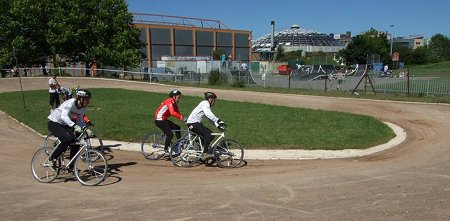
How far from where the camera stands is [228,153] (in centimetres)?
940

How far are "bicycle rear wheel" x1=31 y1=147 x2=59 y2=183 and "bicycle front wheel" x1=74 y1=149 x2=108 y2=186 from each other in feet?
1.81

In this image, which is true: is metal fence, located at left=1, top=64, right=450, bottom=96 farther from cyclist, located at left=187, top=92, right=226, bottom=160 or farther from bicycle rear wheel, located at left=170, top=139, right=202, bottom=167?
cyclist, located at left=187, top=92, right=226, bottom=160

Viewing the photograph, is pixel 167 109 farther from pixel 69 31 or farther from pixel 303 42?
pixel 303 42

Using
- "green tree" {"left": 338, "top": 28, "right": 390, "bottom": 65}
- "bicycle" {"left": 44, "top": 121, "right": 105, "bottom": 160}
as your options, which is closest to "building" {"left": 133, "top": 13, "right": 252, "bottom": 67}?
"green tree" {"left": 338, "top": 28, "right": 390, "bottom": 65}

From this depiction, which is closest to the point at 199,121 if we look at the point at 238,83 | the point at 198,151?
the point at 198,151

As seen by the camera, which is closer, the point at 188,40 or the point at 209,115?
the point at 209,115

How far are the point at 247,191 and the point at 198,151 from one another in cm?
218

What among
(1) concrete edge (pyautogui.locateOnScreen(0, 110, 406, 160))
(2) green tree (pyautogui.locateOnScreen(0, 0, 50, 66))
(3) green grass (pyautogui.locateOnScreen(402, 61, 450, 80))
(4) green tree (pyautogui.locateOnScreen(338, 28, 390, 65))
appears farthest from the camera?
(4) green tree (pyautogui.locateOnScreen(338, 28, 390, 65))

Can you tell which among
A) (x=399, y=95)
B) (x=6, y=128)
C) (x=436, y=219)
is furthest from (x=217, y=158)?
(x=399, y=95)

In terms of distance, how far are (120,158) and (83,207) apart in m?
3.72

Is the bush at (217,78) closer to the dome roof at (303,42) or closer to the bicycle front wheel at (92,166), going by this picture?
the bicycle front wheel at (92,166)

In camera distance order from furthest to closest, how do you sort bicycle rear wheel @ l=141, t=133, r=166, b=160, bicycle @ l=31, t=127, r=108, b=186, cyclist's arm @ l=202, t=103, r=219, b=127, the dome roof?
the dome roof → bicycle rear wheel @ l=141, t=133, r=166, b=160 → cyclist's arm @ l=202, t=103, r=219, b=127 → bicycle @ l=31, t=127, r=108, b=186

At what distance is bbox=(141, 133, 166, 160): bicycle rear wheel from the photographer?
10234mm

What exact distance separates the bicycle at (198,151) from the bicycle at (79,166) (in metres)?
1.94
